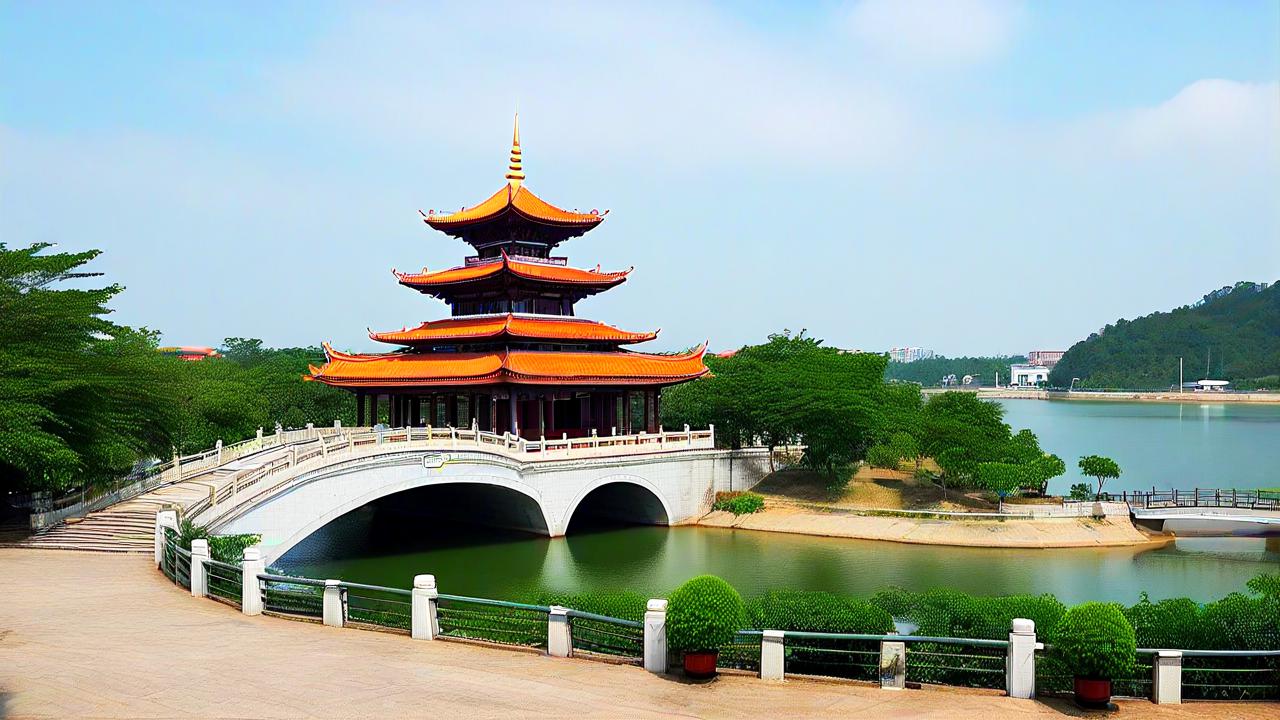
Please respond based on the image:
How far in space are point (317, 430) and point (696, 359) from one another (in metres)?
17.5

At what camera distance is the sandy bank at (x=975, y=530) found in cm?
3691

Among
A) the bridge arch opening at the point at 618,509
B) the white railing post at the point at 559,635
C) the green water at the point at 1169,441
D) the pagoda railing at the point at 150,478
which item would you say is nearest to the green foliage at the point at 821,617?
the white railing post at the point at 559,635

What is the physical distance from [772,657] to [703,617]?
1297 mm

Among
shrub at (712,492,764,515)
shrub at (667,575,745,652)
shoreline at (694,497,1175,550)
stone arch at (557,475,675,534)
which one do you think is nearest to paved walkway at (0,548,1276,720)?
shrub at (667,575,745,652)

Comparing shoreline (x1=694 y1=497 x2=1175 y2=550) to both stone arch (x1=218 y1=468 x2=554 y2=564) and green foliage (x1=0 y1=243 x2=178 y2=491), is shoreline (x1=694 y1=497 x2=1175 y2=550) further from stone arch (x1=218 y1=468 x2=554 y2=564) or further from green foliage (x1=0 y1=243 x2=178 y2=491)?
green foliage (x1=0 y1=243 x2=178 y2=491)

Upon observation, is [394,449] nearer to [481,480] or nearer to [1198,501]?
[481,480]

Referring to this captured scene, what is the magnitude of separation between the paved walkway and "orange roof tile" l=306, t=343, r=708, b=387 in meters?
21.5

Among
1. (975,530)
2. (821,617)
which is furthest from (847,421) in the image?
(821,617)

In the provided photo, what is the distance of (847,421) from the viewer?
4181 cm

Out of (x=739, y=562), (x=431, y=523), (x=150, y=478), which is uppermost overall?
(x=150, y=478)

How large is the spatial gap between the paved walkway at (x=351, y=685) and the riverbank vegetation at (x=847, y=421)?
1082 inches

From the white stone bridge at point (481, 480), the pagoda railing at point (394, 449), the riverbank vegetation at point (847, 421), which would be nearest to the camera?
the pagoda railing at point (394, 449)

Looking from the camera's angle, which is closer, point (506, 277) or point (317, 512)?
point (317, 512)

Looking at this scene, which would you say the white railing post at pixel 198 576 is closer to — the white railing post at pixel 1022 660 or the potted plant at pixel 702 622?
the potted plant at pixel 702 622
